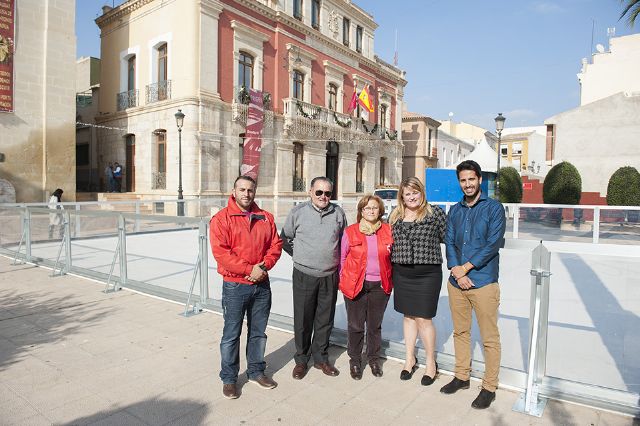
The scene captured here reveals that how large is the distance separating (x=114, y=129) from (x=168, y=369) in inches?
889

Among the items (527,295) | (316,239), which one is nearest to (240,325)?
(316,239)

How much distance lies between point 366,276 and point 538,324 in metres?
1.32

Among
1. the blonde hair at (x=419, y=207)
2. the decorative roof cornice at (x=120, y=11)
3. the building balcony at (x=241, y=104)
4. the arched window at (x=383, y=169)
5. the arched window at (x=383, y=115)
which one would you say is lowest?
the blonde hair at (x=419, y=207)

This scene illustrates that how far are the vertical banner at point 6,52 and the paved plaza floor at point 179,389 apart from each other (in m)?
15.4

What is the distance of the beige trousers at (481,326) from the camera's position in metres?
3.22

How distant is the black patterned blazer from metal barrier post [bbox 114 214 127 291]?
476 cm

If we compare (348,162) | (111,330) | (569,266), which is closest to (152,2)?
(348,162)

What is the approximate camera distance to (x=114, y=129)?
23453 millimetres

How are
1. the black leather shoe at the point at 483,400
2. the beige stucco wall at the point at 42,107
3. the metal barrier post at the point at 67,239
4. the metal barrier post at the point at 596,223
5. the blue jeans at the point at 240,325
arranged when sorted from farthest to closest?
1. the beige stucco wall at the point at 42,107
2. the metal barrier post at the point at 596,223
3. the metal barrier post at the point at 67,239
4. the blue jeans at the point at 240,325
5. the black leather shoe at the point at 483,400

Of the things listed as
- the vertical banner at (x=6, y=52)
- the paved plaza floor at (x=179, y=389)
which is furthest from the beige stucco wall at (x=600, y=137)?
the vertical banner at (x=6, y=52)

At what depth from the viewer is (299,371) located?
12.1 feet

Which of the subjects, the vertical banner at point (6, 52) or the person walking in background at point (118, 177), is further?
the person walking in background at point (118, 177)

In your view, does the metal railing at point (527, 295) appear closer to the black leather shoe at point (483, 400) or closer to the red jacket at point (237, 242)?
the black leather shoe at point (483, 400)

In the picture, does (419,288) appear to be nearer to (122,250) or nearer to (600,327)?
(600,327)
